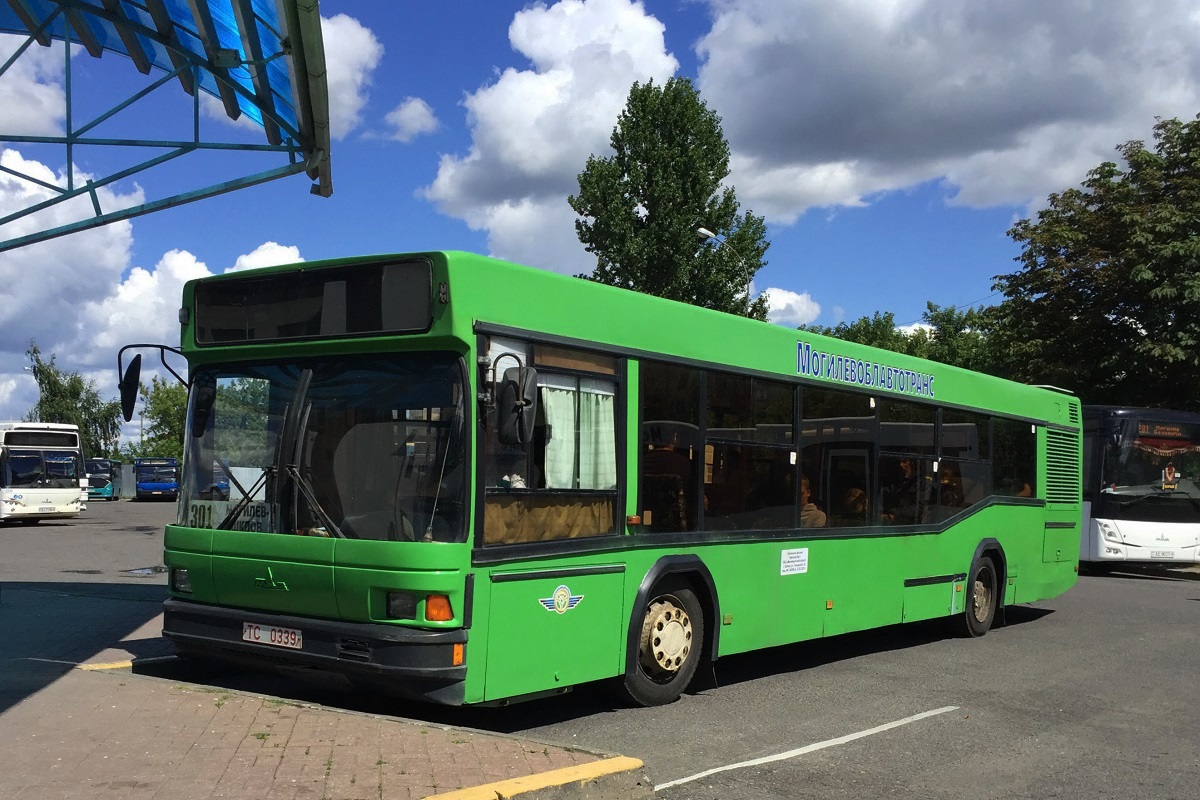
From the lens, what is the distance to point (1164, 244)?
27.8 metres

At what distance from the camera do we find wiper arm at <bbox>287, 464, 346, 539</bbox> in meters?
6.89

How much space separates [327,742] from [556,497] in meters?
2.03

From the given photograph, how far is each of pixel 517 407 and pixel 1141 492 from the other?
18.7 meters

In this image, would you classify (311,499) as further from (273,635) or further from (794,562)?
(794,562)

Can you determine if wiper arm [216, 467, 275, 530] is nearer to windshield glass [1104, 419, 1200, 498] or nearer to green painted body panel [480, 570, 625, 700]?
green painted body panel [480, 570, 625, 700]

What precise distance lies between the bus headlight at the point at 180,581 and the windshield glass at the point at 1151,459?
736 inches

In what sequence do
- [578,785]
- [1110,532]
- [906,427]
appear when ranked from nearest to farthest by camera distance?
1. [578,785]
2. [906,427]
3. [1110,532]

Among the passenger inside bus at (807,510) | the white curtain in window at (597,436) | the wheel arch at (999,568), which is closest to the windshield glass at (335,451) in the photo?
the white curtain in window at (597,436)

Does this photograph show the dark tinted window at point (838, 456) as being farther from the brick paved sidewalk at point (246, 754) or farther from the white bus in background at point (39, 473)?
the white bus in background at point (39, 473)

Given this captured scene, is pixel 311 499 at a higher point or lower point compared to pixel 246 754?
higher

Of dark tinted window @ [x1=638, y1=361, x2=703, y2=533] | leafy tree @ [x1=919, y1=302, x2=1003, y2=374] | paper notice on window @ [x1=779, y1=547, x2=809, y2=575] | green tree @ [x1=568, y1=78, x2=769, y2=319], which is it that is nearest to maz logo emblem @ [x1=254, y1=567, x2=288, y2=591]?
dark tinted window @ [x1=638, y1=361, x2=703, y2=533]

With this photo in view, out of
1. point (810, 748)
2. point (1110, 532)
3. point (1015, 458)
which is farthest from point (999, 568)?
point (1110, 532)

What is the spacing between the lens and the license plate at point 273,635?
7.01 metres

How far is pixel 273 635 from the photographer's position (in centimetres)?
714
